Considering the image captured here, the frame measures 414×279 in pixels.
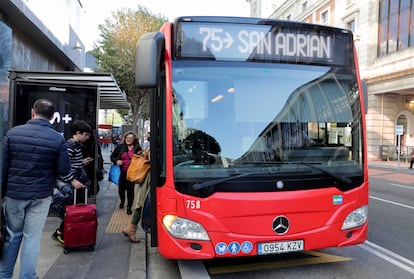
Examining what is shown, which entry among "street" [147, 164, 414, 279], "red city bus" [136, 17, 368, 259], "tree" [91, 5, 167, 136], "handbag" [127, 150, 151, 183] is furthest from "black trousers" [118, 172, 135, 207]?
"tree" [91, 5, 167, 136]

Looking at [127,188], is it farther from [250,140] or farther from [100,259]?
[250,140]

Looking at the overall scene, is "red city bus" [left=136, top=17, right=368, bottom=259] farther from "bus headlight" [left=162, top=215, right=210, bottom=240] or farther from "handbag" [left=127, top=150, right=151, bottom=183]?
"handbag" [left=127, top=150, right=151, bottom=183]

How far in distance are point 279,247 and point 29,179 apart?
251 cm

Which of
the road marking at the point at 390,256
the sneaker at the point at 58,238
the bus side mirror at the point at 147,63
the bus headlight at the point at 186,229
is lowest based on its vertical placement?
the road marking at the point at 390,256

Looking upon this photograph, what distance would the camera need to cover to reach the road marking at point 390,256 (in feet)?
15.2

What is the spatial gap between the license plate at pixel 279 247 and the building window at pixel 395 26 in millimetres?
25963

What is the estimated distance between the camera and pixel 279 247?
3766 mm

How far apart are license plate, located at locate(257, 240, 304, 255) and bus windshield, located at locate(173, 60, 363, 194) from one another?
22.2 inches

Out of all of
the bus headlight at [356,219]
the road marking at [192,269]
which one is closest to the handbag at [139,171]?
the road marking at [192,269]

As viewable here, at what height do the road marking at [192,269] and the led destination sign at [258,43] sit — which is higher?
the led destination sign at [258,43]

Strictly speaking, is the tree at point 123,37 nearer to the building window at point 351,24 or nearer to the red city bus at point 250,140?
the building window at point 351,24

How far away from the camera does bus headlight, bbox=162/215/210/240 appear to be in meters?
3.63

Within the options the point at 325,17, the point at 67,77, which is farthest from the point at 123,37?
the point at 325,17

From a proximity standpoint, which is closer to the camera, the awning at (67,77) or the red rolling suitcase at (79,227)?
the red rolling suitcase at (79,227)
